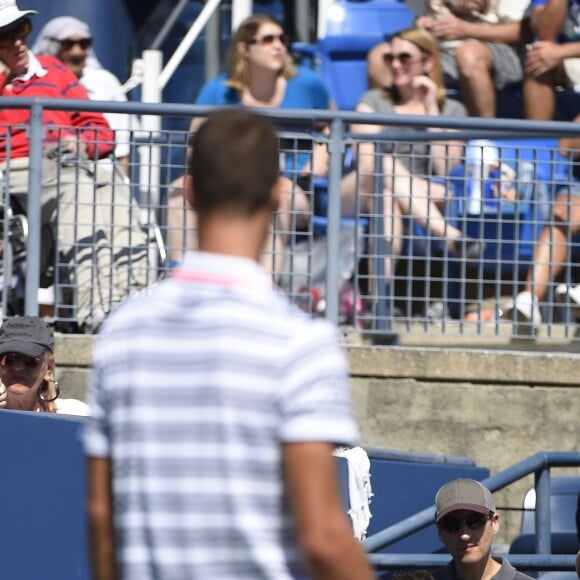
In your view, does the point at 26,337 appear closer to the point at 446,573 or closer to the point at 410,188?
the point at 446,573

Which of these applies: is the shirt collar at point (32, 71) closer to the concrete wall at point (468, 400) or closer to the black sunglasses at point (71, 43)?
the black sunglasses at point (71, 43)

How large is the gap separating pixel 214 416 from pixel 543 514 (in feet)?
12.6

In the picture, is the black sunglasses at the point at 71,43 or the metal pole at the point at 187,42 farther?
the metal pole at the point at 187,42

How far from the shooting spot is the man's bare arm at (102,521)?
104 inches

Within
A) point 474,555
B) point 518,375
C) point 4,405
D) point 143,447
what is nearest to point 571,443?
point 518,375

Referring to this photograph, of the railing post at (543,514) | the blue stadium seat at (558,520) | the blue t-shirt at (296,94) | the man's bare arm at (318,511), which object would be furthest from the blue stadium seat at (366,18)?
the man's bare arm at (318,511)

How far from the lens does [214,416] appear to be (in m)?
2.53

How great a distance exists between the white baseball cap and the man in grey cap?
3144 millimetres

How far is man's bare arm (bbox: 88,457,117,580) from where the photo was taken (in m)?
2.65

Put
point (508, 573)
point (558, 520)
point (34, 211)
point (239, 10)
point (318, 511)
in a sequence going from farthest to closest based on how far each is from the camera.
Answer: point (239, 10) < point (34, 211) < point (558, 520) < point (508, 573) < point (318, 511)

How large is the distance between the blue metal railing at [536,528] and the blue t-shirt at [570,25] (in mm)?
3786

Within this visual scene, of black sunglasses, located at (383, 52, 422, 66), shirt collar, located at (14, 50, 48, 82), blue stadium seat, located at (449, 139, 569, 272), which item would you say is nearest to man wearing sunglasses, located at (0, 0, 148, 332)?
shirt collar, located at (14, 50, 48, 82)

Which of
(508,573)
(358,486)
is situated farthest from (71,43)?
(508,573)

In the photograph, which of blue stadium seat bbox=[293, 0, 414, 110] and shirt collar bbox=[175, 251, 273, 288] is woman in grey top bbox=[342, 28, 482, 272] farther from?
shirt collar bbox=[175, 251, 273, 288]
